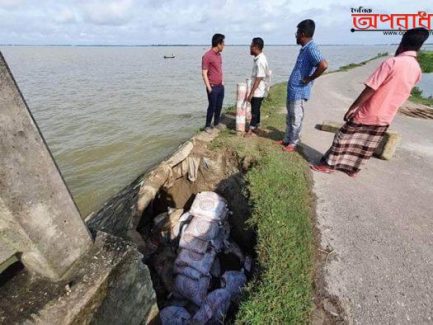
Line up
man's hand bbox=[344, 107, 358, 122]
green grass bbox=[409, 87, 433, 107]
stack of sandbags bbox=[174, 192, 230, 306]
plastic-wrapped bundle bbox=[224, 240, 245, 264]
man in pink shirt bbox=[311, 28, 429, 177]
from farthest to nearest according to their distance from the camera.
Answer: green grass bbox=[409, 87, 433, 107], plastic-wrapped bundle bbox=[224, 240, 245, 264], man's hand bbox=[344, 107, 358, 122], stack of sandbags bbox=[174, 192, 230, 306], man in pink shirt bbox=[311, 28, 429, 177]

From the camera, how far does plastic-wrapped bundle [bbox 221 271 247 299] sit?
312 centimetres

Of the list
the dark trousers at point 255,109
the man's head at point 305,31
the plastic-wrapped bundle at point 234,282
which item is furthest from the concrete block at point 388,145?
the plastic-wrapped bundle at point 234,282

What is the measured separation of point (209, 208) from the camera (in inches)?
160

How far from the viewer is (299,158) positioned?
4.77m

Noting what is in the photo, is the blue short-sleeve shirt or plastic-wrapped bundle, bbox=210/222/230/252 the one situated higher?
the blue short-sleeve shirt

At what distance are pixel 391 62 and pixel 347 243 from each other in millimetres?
2208

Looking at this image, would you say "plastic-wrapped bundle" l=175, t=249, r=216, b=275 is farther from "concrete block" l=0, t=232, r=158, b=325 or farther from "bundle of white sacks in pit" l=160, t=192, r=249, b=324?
"concrete block" l=0, t=232, r=158, b=325

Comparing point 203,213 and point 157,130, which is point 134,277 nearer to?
point 203,213

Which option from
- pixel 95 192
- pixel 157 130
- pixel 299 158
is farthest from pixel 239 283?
pixel 157 130

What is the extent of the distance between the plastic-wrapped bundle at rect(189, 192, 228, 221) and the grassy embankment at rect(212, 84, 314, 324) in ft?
2.00

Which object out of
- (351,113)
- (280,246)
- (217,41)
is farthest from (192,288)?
(217,41)

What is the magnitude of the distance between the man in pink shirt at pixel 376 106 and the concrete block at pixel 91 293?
3.29 m

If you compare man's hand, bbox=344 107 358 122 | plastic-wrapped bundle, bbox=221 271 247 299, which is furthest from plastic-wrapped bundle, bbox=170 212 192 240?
man's hand, bbox=344 107 358 122

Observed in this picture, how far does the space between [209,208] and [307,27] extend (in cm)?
299
